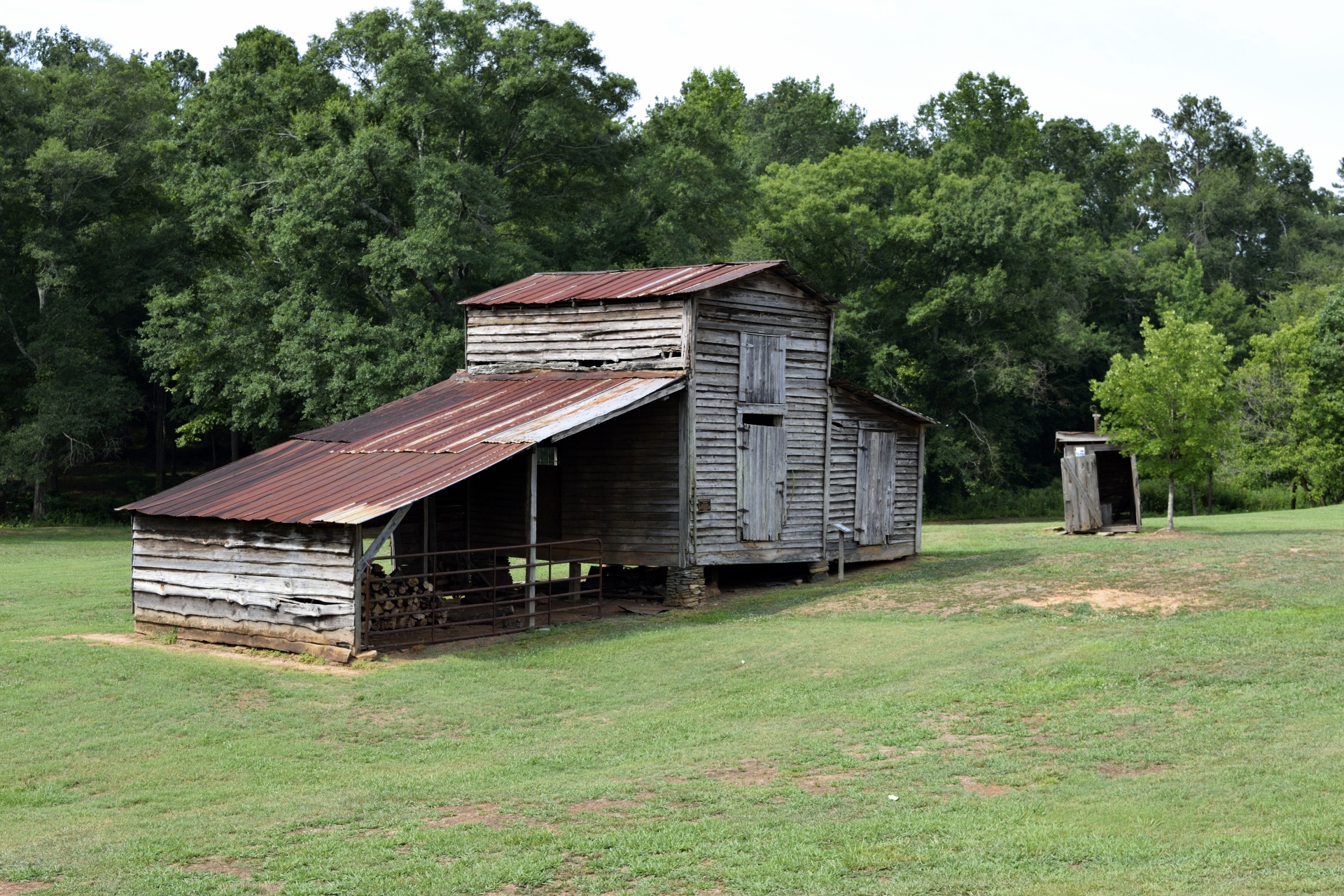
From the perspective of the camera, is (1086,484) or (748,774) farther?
(1086,484)

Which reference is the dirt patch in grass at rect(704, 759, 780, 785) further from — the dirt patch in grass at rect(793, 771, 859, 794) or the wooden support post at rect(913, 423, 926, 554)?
the wooden support post at rect(913, 423, 926, 554)

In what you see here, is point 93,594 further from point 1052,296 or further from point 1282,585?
point 1052,296

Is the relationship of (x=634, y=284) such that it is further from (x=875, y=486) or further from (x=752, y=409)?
(x=875, y=486)

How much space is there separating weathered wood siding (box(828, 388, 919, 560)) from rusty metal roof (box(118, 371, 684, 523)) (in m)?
5.24

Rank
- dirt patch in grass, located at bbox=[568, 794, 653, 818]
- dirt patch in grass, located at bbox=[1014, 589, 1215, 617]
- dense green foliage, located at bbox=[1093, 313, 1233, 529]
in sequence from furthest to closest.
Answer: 1. dense green foliage, located at bbox=[1093, 313, 1233, 529]
2. dirt patch in grass, located at bbox=[1014, 589, 1215, 617]
3. dirt patch in grass, located at bbox=[568, 794, 653, 818]

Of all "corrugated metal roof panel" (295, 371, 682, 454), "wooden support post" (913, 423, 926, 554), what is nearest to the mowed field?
"corrugated metal roof panel" (295, 371, 682, 454)

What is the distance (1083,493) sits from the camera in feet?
113

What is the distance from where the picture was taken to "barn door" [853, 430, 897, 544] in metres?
28.5

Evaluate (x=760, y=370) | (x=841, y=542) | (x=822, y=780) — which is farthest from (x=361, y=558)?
(x=841, y=542)

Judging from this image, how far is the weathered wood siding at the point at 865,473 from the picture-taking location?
91.4 feet

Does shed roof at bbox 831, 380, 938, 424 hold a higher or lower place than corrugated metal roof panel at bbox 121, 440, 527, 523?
higher

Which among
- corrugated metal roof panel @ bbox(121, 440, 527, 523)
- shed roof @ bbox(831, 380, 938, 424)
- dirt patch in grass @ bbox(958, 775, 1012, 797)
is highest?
shed roof @ bbox(831, 380, 938, 424)

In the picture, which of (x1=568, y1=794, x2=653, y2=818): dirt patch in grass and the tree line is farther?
the tree line

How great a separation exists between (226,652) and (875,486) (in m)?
14.6
